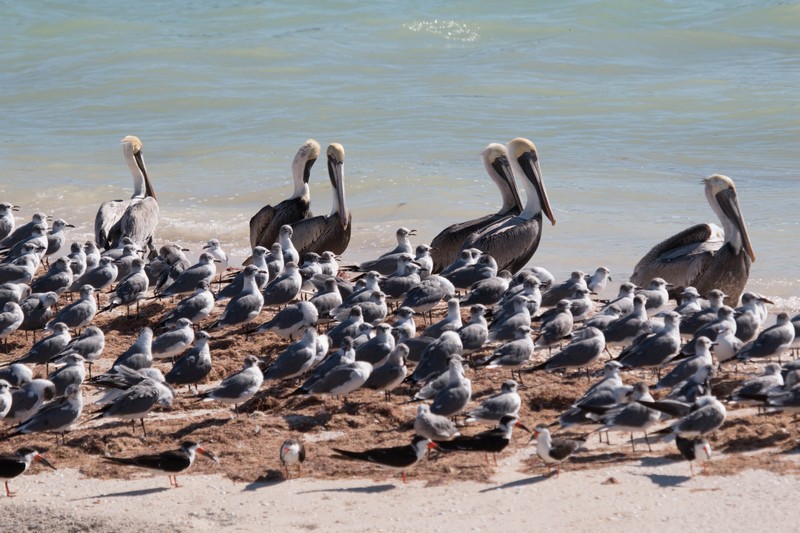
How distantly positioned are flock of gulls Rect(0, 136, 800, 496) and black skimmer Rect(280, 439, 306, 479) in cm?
1

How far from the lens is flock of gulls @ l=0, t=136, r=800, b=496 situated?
29.6ft

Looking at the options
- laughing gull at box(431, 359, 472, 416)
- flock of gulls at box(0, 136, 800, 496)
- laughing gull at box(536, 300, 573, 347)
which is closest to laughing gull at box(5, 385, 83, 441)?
flock of gulls at box(0, 136, 800, 496)

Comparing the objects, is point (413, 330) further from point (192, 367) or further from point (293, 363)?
point (192, 367)

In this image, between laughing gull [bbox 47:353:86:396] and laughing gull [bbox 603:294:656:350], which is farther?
laughing gull [bbox 603:294:656:350]

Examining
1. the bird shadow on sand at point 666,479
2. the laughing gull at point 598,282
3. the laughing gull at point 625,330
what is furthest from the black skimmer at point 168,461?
the laughing gull at point 598,282

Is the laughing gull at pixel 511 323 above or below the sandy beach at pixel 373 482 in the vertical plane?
above

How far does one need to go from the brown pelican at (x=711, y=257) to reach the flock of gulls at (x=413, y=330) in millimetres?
19

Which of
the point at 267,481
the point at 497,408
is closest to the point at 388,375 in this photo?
the point at 497,408

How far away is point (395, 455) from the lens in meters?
8.41

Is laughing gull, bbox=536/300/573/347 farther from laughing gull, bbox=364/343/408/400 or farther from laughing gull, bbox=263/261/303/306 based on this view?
laughing gull, bbox=263/261/303/306

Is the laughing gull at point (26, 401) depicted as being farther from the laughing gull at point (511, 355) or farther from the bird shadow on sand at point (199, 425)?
the laughing gull at point (511, 355)

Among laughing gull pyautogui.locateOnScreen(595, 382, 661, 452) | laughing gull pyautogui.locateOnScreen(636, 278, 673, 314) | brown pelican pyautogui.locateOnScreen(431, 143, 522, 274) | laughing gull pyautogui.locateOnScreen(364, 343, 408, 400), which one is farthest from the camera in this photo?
brown pelican pyautogui.locateOnScreen(431, 143, 522, 274)

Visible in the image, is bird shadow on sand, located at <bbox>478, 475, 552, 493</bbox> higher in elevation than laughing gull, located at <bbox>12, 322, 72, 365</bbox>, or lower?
lower

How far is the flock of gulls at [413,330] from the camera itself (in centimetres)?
903
